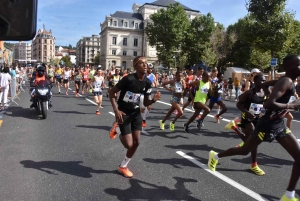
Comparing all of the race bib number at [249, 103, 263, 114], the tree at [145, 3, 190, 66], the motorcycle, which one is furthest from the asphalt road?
the tree at [145, 3, 190, 66]

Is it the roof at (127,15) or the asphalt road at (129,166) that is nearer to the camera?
the asphalt road at (129,166)

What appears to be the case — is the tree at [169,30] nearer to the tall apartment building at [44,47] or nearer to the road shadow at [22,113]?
the road shadow at [22,113]

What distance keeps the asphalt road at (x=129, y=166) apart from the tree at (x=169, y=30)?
5685 centimetres

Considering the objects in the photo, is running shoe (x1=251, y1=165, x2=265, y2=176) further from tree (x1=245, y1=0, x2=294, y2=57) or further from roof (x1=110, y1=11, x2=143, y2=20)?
roof (x1=110, y1=11, x2=143, y2=20)

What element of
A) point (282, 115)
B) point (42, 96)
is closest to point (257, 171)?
point (282, 115)

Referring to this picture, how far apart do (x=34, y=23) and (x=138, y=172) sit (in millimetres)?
3068

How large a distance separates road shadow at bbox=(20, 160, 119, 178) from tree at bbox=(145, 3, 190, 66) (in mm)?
59014

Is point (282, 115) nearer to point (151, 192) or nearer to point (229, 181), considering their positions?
point (229, 181)

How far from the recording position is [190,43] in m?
64.2

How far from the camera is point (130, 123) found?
4.61 meters

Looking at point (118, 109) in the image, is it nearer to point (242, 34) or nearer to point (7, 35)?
point (7, 35)

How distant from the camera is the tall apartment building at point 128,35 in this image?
8760cm

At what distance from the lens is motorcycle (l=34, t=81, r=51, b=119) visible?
920cm

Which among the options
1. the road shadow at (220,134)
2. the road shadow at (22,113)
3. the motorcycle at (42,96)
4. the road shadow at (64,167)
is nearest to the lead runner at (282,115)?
the road shadow at (64,167)
